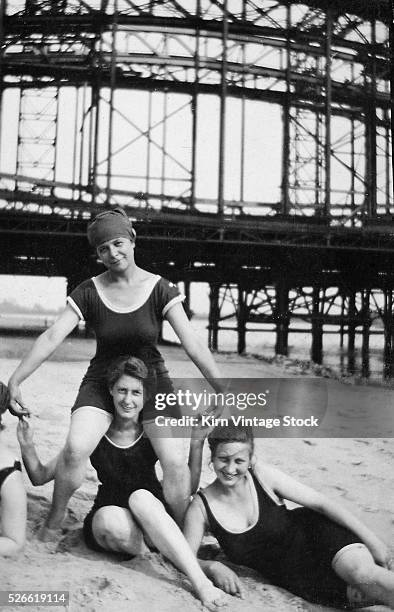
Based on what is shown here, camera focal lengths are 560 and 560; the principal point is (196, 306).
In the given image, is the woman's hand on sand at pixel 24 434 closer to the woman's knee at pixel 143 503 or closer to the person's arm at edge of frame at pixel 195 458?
the woman's knee at pixel 143 503

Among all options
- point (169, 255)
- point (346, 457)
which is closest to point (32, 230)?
point (169, 255)

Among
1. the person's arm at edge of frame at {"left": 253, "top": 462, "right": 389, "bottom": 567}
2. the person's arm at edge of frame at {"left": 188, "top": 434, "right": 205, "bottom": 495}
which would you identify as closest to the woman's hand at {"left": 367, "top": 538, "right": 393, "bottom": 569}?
the person's arm at edge of frame at {"left": 253, "top": 462, "right": 389, "bottom": 567}

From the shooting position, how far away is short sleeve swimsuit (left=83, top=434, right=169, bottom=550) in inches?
58.4

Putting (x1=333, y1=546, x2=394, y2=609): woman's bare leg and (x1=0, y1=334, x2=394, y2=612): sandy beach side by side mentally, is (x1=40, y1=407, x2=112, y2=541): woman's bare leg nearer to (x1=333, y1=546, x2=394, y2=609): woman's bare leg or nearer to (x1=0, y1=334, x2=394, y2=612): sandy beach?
(x1=0, y1=334, x2=394, y2=612): sandy beach

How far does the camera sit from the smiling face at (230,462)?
4.80 feet

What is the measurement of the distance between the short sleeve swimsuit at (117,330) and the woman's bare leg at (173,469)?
0.46 ft

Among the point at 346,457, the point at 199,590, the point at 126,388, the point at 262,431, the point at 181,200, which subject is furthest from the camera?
the point at 181,200

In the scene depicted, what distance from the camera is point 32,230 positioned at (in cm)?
244

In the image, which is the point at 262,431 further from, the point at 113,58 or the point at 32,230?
the point at 113,58

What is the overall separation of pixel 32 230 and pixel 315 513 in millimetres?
1662

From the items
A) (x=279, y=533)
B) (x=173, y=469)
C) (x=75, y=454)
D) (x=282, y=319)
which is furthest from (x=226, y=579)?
(x=282, y=319)

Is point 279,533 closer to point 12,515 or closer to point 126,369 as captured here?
point 126,369

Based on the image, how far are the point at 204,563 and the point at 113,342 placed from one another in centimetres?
60

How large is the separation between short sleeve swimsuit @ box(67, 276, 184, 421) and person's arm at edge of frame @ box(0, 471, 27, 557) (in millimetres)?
246
